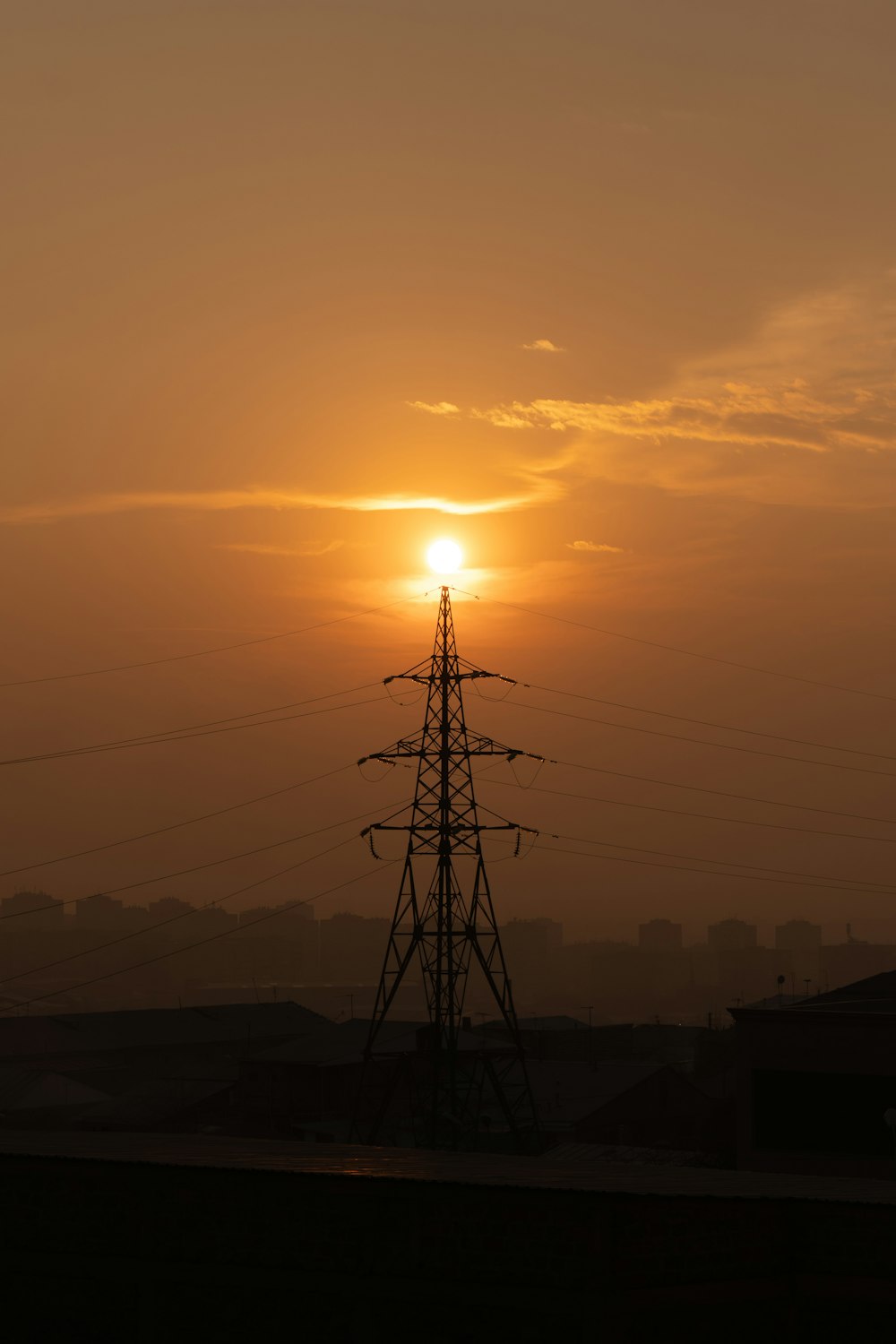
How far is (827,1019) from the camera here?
3981 centimetres

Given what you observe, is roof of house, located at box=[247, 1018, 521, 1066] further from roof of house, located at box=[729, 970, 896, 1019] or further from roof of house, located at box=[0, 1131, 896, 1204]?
roof of house, located at box=[0, 1131, 896, 1204]

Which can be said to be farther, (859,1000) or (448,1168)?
(859,1000)

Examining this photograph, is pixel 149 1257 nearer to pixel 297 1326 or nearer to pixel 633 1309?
pixel 297 1326

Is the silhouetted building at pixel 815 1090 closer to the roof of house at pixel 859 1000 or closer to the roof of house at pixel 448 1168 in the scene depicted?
the roof of house at pixel 859 1000

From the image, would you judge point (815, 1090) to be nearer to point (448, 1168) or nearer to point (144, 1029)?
point (448, 1168)

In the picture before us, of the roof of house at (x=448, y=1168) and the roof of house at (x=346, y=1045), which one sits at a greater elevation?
the roof of house at (x=346, y=1045)

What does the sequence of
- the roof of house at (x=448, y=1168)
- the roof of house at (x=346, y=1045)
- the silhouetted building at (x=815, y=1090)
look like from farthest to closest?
the roof of house at (x=346, y=1045)
the silhouetted building at (x=815, y=1090)
the roof of house at (x=448, y=1168)

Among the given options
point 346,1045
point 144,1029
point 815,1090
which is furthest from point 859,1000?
point 144,1029

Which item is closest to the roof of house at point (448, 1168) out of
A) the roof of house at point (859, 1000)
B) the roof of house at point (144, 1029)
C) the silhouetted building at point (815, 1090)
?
the silhouetted building at point (815, 1090)

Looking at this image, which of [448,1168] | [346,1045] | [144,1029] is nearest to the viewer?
[448,1168]

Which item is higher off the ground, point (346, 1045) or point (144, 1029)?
→ point (144, 1029)

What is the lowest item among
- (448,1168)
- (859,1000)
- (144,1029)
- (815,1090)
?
(448,1168)

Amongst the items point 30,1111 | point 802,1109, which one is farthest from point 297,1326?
point 30,1111

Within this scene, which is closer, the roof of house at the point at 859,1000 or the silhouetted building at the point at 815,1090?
the silhouetted building at the point at 815,1090
